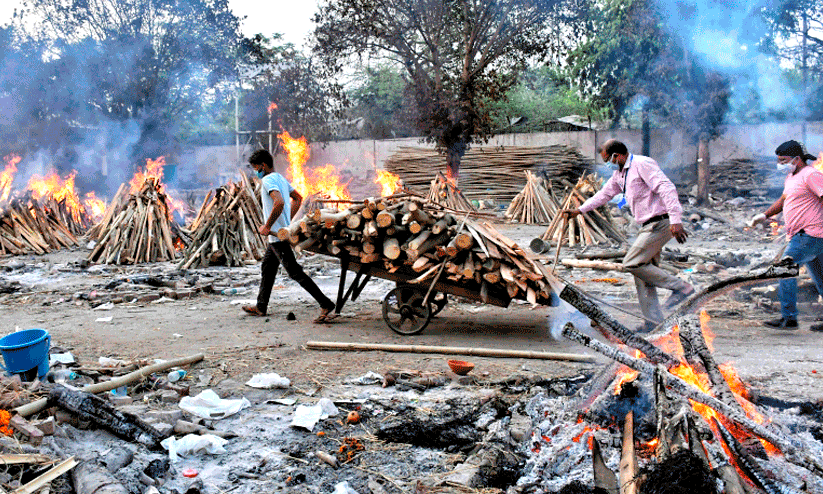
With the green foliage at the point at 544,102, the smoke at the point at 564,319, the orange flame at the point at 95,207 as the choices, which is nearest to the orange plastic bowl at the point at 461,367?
the smoke at the point at 564,319

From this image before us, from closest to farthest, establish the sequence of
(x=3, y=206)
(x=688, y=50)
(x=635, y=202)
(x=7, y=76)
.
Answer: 1. (x=635, y=202)
2. (x=3, y=206)
3. (x=688, y=50)
4. (x=7, y=76)

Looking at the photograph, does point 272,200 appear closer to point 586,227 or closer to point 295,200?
point 295,200

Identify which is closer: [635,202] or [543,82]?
[635,202]

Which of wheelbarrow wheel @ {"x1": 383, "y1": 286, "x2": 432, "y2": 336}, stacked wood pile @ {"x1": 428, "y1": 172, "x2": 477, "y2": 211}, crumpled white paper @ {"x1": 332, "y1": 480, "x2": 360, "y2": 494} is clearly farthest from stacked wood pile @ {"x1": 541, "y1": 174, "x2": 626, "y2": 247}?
crumpled white paper @ {"x1": 332, "y1": 480, "x2": 360, "y2": 494}

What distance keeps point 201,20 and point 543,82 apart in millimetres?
24851

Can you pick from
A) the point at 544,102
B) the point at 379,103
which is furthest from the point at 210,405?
the point at 544,102

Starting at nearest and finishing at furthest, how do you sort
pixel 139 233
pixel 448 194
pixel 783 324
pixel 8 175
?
pixel 783 324 < pixel 139 233 < pixel 8 175 < pixel 448 194

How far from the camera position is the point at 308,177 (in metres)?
26.6

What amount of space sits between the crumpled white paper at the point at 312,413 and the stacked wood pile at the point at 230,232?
7.58 meters

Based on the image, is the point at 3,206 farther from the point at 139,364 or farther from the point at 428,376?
the point at 428,376

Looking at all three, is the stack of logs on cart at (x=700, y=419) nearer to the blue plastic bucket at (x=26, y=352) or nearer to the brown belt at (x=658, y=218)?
the brown belt at (x=658, y=218)

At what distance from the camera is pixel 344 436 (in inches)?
143

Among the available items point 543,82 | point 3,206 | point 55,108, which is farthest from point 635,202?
point 543,82

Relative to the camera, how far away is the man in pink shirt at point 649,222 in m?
5.64
